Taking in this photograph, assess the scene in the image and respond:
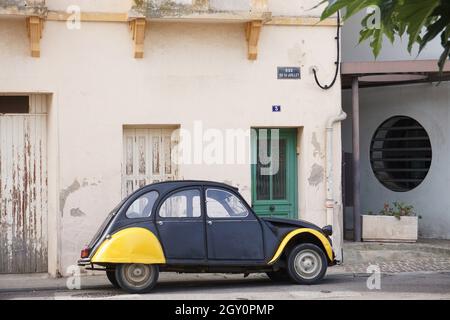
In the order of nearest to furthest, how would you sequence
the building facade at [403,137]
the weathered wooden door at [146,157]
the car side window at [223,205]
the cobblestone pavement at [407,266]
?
the car side window at [223,205] → the cobblestone pavement at [407,266] → the weathered wooden door at [146,157] → the building facade at [403,137]

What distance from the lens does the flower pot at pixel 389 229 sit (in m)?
15.0

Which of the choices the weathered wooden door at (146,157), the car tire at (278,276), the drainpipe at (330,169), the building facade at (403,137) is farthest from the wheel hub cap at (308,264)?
the building facade at (403,137)

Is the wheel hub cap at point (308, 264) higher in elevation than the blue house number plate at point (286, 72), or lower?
lower

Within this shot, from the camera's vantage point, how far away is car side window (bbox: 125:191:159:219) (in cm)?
1050

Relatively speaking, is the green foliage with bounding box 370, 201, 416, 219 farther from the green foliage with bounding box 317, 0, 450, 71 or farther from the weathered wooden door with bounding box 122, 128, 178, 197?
the green foliage with bounding box 317, 0, 450, 71

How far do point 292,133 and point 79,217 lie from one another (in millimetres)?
4173

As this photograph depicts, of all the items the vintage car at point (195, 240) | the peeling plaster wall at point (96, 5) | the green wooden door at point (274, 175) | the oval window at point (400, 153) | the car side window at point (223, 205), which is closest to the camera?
the vintage car at point (195, 240)

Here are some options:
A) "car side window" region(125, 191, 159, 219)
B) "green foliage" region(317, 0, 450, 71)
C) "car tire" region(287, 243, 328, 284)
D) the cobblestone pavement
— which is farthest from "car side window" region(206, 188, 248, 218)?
"green foliage" region(317, 0, 450, 71)

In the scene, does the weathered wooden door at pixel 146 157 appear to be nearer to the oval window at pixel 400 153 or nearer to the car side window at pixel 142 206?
the car side window at pixel 142 206

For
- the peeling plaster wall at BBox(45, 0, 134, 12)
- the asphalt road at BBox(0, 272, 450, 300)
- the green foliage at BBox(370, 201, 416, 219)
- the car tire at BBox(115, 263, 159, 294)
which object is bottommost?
the asphalt road at BBox(0, 272, 450, 300)

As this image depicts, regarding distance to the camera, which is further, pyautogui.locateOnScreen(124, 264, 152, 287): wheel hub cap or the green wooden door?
the green wooden door

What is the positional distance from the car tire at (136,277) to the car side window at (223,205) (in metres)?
1.17

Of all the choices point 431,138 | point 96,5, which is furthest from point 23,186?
point 431,138

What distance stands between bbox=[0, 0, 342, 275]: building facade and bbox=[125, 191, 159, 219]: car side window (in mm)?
2468
